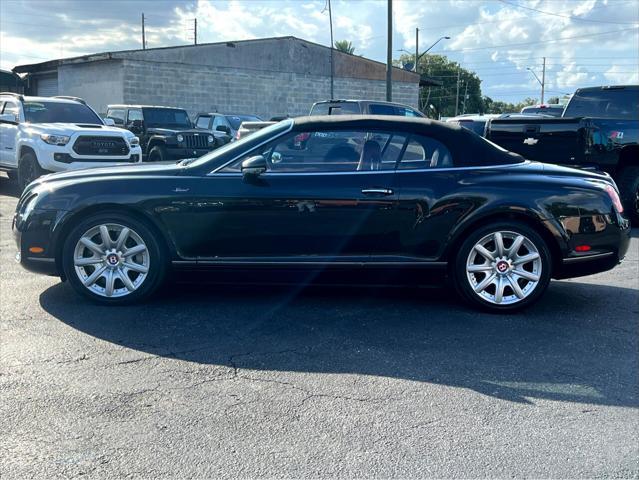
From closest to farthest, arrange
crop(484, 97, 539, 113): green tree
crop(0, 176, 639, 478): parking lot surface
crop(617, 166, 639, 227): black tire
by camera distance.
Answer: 1. crop(0, 176, 639, 478): parking lot surface
2. crop(617, 166, 639, 227): black tire
3. crop(484, 97, 539, 113): green tree

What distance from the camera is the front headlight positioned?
37.8 feet

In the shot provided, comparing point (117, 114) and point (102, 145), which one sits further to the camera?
point (117, 114)

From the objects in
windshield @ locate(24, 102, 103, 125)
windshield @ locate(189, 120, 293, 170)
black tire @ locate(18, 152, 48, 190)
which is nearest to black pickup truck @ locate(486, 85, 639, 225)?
windshield @ locate(189, 120, 293, 170)

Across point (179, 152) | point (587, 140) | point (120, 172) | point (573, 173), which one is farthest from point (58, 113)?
point (573, 173)

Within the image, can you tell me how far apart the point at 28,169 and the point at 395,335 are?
9721 mm

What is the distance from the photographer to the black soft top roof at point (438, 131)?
519cm

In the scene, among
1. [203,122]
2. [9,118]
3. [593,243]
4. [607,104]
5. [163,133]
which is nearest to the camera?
[593,243]

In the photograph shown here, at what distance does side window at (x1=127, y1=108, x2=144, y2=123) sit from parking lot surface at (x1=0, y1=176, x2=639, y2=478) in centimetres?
1262

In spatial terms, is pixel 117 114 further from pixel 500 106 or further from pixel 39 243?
pixel 500 106

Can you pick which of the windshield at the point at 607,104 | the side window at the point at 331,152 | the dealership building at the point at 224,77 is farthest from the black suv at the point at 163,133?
the dealership building at the point at 224,77

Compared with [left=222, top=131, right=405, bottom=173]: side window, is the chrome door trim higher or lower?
lower

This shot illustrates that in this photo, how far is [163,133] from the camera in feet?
51.1

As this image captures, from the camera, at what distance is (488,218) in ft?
16.8

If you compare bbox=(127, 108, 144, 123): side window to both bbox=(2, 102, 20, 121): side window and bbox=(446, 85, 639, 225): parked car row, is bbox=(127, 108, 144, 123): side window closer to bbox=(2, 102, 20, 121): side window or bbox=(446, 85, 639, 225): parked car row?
bbox=(2, 102, 20, 121): side window
